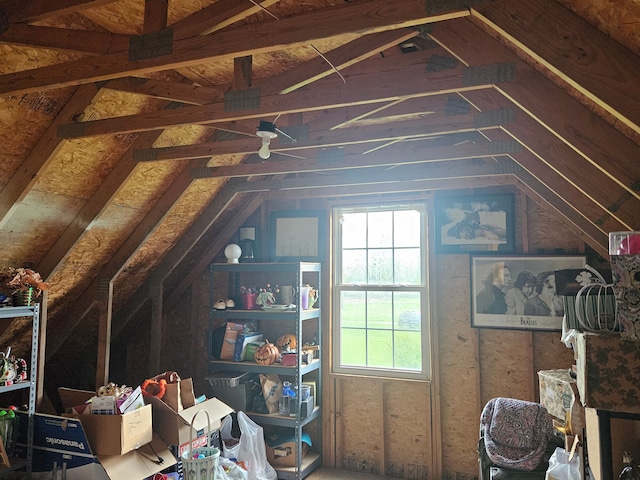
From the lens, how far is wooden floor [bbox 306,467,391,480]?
4.06 meters

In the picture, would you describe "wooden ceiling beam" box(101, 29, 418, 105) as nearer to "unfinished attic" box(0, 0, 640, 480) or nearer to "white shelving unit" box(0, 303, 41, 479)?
"unfinished attic" box(0, 0, 640, 480)

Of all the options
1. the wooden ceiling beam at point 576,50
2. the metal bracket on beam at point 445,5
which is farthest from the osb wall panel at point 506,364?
the metal bracket on beam at point 445,5

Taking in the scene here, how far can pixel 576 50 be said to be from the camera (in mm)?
1259

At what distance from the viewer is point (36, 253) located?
352cm

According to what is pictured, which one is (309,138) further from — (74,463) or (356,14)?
(74,463)

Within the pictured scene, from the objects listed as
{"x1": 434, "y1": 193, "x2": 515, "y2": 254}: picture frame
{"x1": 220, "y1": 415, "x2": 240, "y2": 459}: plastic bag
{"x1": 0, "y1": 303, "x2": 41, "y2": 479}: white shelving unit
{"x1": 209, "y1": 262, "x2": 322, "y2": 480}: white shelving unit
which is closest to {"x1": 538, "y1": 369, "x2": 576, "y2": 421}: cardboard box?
{"x1": 434, "y1": 193, "x2": 515, "y2": 254}: picture frame

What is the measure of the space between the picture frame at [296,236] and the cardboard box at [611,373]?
310 cm

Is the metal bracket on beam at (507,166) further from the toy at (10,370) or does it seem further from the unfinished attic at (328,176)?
the toy at (10,370)

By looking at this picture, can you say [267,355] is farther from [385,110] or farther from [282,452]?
[385,110]

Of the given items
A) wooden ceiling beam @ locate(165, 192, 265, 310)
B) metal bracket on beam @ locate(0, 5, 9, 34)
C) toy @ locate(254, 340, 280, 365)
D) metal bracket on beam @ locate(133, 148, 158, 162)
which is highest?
metal bracket on beam @ locate(0, 5, 9, 34)

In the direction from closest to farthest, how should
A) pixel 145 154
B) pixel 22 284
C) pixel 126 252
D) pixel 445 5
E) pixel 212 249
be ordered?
pixel 445 5 < pixel 22 284 < pixel 145 154 < pixel 126 252 < pixel 212 249

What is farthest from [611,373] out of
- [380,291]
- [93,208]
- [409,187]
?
[93,208]

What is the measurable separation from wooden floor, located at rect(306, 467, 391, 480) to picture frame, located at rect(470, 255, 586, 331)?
64.0 inches

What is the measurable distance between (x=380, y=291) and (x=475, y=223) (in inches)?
41.7
